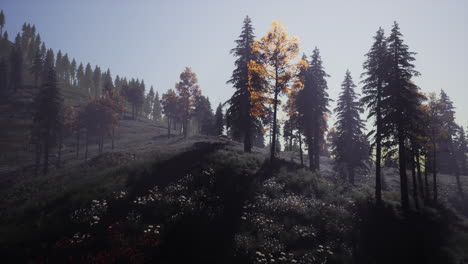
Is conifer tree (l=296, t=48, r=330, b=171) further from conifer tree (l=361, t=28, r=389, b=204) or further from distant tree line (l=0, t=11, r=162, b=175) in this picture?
distant tree line (l=0, t=11, r=162, b=175)

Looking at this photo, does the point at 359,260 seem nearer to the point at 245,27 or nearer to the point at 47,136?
the point at 245,27

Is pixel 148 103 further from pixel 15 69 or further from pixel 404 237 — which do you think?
pixel 404 237

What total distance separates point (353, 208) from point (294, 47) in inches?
528

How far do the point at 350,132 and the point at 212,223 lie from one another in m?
27.1

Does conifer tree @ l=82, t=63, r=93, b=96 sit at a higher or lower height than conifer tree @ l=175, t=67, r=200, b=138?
higher

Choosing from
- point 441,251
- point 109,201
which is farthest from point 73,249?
point 441,251

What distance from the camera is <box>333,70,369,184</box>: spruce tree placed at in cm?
3284

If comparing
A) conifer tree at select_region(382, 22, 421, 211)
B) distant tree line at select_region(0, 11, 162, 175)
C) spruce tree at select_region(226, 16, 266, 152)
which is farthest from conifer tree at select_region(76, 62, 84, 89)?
conifer tree at select_region(382, 22, 421, 211)

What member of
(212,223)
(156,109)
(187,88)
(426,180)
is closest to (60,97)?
(187,88)

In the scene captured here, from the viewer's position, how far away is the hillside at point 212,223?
33.1 ft

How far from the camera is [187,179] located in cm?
1661

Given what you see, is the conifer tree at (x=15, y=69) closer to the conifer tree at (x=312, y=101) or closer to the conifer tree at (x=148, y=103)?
the conifer tree at (x=148, y=103)

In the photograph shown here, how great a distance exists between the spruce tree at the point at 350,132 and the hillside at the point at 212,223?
13.9m

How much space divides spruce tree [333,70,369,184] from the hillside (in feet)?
45.5
